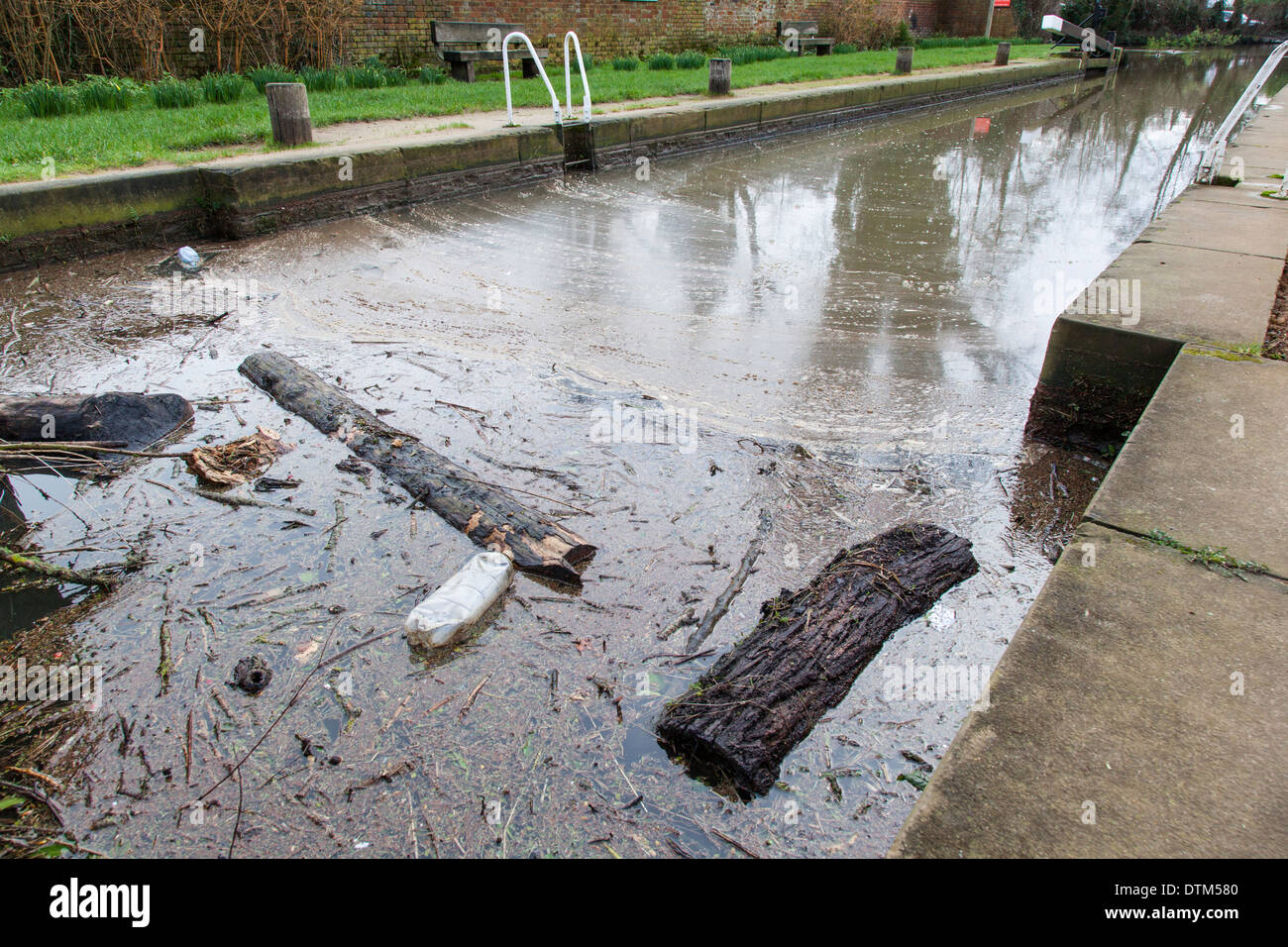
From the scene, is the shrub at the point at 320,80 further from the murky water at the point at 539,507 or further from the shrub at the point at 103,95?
the murky water at the point at 539,507

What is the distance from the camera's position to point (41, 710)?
85.7 inches

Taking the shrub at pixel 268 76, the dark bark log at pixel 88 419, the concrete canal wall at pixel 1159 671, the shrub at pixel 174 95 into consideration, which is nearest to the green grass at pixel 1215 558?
the concrete canal wall at pixel 1159 671

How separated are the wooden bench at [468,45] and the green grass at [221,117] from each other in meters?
0.39

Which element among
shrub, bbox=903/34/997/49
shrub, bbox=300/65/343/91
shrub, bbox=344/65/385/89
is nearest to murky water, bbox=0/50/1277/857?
shrub, bbox=300/65/343/91

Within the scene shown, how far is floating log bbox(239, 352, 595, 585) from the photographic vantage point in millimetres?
2783

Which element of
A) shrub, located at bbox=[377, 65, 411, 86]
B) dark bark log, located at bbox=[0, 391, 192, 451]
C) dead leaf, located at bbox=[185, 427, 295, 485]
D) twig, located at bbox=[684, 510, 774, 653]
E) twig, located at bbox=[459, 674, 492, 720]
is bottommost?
twig, located at bbox=[459, 674, 492, 720]

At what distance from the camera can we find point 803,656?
2234 millimetres

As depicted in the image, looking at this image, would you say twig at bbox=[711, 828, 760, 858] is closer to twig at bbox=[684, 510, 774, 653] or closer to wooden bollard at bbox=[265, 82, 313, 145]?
twig at bbox=[684, 510, 774, 653]

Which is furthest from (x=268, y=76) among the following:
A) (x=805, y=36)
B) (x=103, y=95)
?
(x=805, y=36)

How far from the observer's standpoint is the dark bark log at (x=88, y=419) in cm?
337

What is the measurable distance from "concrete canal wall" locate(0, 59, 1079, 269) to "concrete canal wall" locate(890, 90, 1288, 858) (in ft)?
22.3

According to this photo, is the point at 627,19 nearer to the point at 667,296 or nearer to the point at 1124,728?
the point at 667,296

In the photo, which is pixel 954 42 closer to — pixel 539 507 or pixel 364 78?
pixel 364 78

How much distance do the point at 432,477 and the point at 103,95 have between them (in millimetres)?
8709
